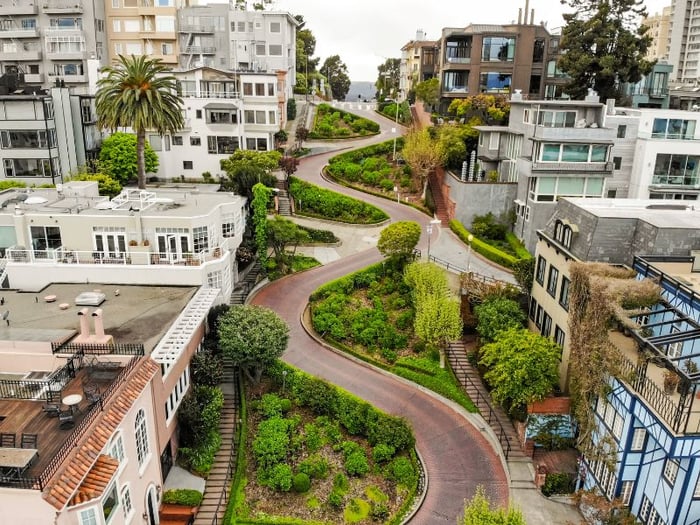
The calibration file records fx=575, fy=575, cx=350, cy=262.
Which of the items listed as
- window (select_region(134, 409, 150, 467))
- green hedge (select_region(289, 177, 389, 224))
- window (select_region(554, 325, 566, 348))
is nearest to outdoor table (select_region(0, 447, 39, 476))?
window (select_region(134, 409, 150, 467))

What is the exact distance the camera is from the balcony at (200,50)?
273 feet

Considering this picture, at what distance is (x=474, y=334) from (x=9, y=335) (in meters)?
27.8

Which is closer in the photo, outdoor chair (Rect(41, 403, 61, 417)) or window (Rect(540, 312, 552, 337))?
outdoor chair (Rect(41, 403, 61, 417))

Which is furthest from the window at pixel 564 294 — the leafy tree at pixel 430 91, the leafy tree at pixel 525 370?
the leafy tree at pixel 430 91

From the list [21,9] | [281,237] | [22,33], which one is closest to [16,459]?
[281,237]

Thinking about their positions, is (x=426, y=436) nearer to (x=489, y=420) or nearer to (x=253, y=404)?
(x=489, y=420)

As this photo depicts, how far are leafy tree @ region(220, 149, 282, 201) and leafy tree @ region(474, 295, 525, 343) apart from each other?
78.3ft

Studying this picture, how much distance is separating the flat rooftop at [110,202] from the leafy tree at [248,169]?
26.2 feet

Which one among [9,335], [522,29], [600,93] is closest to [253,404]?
[9,335]

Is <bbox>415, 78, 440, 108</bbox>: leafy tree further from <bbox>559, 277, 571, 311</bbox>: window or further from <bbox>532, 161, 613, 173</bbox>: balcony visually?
<bbox>559, 277, 571, 311</bbox>: window

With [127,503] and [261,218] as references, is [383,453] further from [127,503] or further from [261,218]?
[261,218]

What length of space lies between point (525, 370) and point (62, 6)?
258 feet

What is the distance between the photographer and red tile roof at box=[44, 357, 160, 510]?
16.4m

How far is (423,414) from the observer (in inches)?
1319
